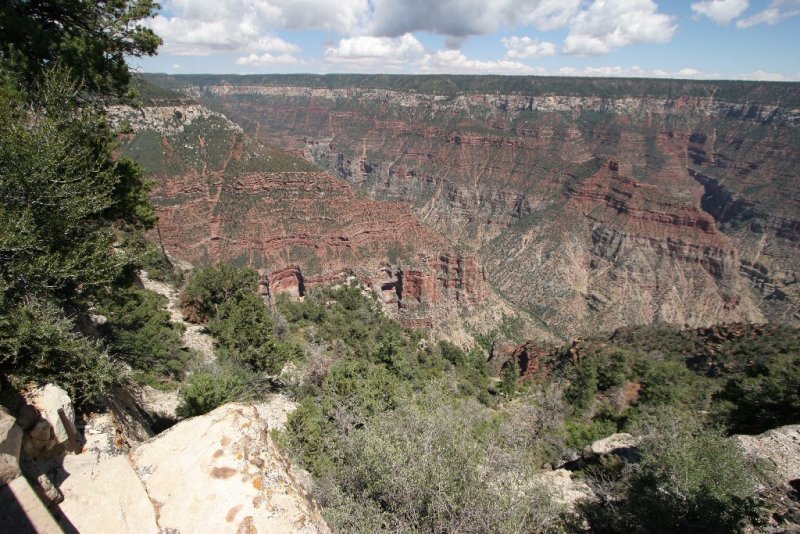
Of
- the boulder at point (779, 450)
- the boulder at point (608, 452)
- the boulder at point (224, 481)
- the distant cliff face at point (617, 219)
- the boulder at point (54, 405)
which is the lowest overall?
the distant cliff face at point (617, 219)

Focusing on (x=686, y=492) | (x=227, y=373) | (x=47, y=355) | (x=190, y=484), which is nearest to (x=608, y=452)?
(x=686, y=492)

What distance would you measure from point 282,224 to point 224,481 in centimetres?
6862

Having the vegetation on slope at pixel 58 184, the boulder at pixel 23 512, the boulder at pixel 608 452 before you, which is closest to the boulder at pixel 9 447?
the boulder at pixel 23 512

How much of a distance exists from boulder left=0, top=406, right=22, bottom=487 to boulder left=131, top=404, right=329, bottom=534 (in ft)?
8.12

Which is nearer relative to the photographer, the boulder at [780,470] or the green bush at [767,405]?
the boulder at [780,470]

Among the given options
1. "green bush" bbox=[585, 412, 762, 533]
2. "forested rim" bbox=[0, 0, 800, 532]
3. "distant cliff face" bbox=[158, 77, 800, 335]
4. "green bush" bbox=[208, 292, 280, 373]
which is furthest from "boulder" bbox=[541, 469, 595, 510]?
"distant cliff face" bbox=[158, 77, 800, 335]

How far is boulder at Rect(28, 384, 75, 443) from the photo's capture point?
8.12m

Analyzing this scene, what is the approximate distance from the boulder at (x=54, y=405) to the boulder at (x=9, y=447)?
98 cm

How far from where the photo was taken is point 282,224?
7406 centimetres

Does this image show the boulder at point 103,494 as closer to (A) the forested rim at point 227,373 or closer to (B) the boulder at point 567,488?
(A) the forested rim at point 227,373

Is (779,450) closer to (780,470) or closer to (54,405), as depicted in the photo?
(780,470)

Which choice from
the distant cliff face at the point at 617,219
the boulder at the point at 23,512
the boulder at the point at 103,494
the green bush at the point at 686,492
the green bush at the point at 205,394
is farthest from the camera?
the distant cliff face at the point at 617,219

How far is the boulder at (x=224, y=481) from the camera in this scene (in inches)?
311

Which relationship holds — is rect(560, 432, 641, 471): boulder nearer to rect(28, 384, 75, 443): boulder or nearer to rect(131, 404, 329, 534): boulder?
rect(131, 404, 329, 534): boulder
